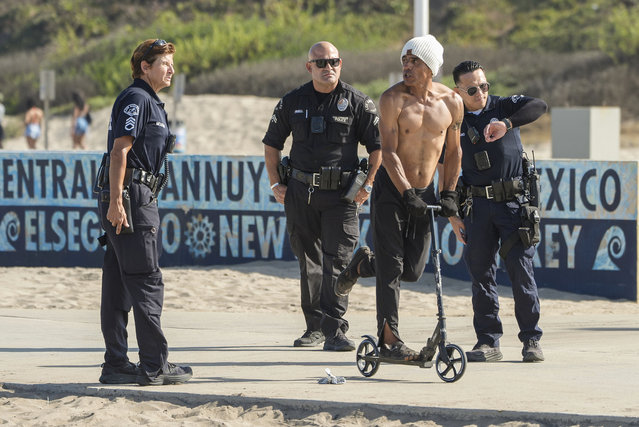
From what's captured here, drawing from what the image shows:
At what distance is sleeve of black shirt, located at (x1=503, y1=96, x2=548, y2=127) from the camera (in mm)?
8281

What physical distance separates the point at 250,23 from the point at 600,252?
4053 centimetres

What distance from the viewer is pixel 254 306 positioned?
464 inches

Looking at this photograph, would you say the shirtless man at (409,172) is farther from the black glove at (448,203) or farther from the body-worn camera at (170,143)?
the body-worn camera at (170,143)

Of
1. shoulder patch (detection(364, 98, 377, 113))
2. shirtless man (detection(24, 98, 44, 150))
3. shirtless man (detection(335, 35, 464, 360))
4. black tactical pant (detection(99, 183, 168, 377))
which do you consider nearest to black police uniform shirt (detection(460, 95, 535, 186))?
shirtless man (detection(335, 35, 464, 360))

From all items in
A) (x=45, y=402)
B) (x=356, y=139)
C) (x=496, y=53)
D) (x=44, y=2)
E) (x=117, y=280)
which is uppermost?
(x=44, y=2)

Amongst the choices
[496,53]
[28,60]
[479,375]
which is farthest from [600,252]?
[28,60]

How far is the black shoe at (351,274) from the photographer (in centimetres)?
793

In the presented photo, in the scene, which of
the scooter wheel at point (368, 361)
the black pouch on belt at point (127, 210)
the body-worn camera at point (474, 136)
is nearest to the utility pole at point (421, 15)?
the body-worn camera at point (474, 136)

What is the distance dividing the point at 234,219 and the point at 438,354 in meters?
6.58

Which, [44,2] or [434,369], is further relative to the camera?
[44,2]

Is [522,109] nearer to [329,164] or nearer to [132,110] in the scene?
[329,164]

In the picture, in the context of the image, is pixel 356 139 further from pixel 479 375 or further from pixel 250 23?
pixel 250 23

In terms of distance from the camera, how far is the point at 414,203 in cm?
743

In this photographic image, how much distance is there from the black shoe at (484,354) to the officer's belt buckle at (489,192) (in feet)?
3.16
